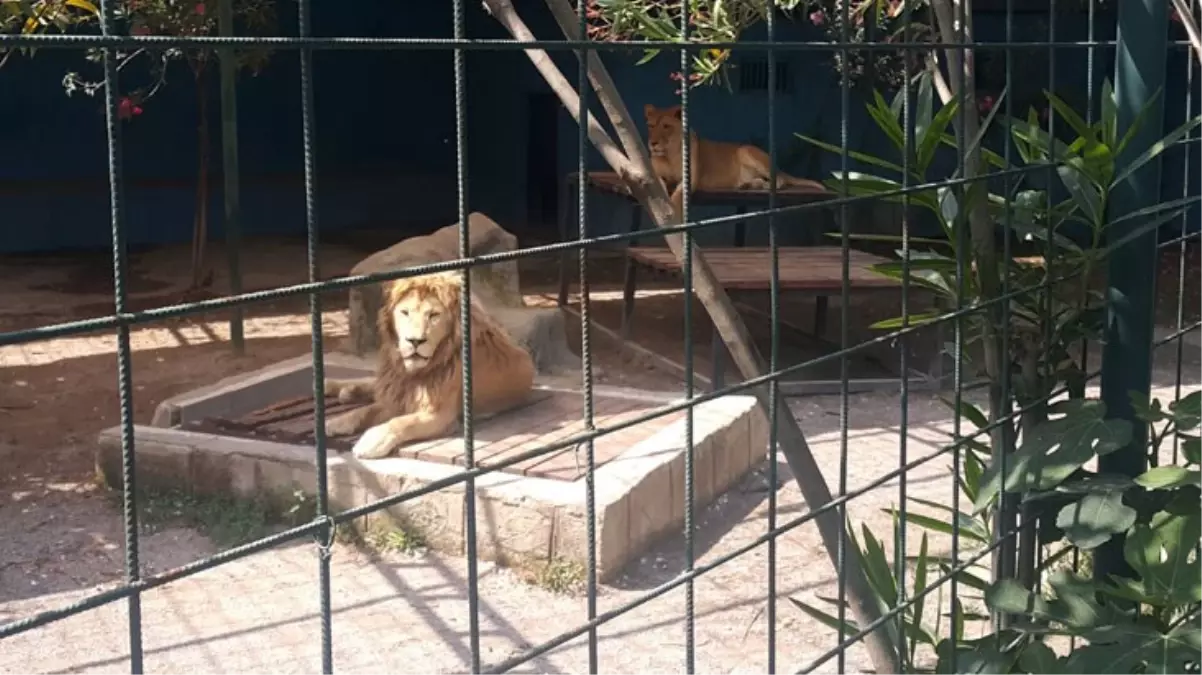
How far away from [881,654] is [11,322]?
22.9 ft

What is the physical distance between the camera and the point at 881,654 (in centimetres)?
231

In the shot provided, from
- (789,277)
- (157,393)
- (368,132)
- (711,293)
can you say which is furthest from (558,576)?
(368,132)

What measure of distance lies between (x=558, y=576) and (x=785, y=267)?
10.7 ft

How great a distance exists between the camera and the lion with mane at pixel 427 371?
4555 millimetres

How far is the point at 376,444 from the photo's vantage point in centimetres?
458

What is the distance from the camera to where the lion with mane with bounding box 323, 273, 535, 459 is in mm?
4555

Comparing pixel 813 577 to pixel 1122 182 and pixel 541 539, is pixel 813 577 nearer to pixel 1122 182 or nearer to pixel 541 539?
pixel 541 539

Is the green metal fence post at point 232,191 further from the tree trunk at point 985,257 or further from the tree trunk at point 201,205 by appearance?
the tree trunk at point 985,257

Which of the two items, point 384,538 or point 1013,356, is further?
point 384,538

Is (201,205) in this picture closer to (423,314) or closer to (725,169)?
(725,169)

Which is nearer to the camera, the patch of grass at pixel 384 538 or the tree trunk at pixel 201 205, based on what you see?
the patch of grass at pixel 384 538

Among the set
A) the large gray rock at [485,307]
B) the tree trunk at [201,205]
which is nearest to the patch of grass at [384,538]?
the large gray rock at [485,307]

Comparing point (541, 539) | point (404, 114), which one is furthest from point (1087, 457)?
point (404, 114)

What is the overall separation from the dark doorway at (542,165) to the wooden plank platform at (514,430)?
288 inches
